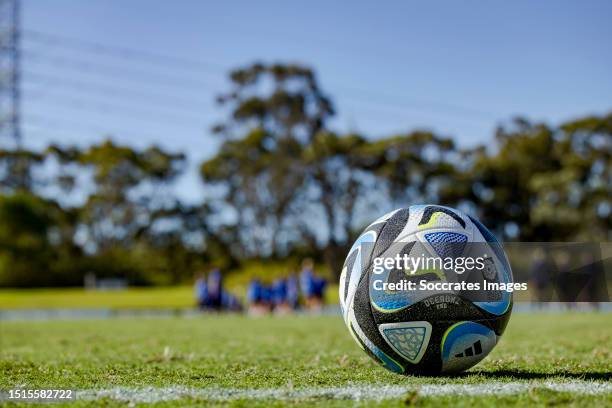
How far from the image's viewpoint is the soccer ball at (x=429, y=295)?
227 inches

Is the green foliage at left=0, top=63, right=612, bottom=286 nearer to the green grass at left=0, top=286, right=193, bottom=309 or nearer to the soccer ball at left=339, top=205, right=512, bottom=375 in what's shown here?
the green grass at left=0, top=286, right=193, bottom=309

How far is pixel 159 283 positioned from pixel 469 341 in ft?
182

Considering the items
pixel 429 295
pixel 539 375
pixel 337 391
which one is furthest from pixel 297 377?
pixel 539 375

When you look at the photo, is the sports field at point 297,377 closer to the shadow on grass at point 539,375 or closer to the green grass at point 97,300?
the shadow on grass at point 539,375

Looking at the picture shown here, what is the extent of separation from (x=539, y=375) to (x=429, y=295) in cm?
145

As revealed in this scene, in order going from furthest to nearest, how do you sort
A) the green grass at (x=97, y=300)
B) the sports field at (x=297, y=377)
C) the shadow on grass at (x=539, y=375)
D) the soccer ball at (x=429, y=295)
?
1. the green grass at (x=97, y=300)
2. the shadow on grass at (x=539, y=375)
3. the soccer ball at (x=429, y=295)
4. the sports field at (x=297, y=377)

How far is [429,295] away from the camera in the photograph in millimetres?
5770

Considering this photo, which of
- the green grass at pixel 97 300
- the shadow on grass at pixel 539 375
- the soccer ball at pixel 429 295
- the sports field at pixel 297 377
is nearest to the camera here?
the sports field at pixel 297 377

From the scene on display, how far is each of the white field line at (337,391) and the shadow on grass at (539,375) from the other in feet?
1.36

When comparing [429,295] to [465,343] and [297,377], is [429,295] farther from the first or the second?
[297,377]

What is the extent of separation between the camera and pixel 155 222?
61.8 metres

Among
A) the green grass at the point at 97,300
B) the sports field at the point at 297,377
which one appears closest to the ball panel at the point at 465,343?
the sports field at the point at 297,377

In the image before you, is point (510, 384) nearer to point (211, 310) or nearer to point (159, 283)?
point (211, 310)

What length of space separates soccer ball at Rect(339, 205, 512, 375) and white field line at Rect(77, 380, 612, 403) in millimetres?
408
